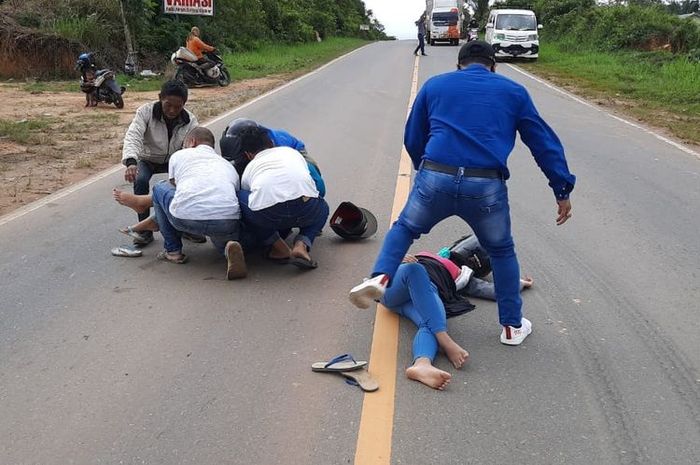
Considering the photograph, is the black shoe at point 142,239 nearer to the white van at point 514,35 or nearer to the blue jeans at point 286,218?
the blue jeans at point 286,218

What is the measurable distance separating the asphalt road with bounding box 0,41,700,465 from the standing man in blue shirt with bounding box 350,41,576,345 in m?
0.59

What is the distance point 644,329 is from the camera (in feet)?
14.1

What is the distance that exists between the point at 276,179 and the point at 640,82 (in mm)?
17145

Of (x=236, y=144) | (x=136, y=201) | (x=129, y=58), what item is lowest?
(x=136, y=201)

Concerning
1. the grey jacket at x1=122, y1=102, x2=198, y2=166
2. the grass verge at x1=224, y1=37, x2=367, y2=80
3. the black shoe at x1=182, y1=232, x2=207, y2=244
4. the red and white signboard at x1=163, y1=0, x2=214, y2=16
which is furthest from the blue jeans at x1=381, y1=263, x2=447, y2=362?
the red and white signboard at x1=163, y1=0, x2=214, y2=16

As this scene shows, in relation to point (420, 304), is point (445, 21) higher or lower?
higher

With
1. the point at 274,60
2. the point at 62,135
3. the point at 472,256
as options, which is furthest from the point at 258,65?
the point at 472,256

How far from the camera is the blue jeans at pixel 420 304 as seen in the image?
382 cm

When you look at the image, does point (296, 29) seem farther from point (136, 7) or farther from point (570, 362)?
point (570, 362)

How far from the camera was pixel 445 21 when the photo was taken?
42.0 m

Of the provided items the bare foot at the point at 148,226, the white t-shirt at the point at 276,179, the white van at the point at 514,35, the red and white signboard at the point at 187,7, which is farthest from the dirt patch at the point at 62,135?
the white van at the point at 514,35

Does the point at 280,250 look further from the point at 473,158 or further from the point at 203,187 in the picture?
the point at 473,158

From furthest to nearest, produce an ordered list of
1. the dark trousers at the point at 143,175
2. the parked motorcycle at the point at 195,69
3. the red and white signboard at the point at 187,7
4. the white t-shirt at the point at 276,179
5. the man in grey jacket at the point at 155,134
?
the red and white signboard at the point at 187,7, the parked motorcycle at the point at 195,69, the dark trousers at the point at 143,175, the man in grey jacket at the point at 155,134, the white t-shirt at the point at 276,179

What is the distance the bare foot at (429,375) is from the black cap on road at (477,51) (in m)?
1.67
